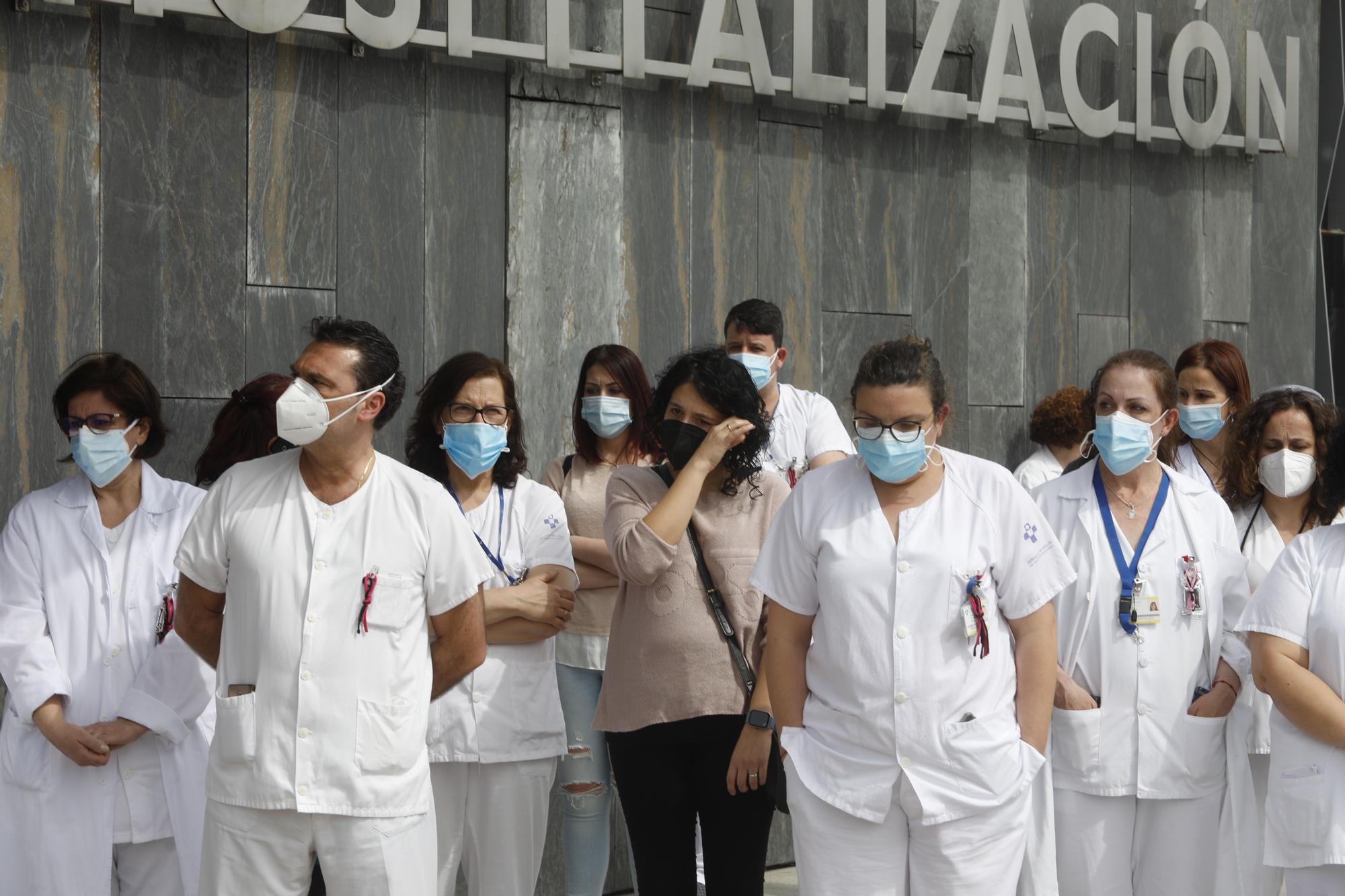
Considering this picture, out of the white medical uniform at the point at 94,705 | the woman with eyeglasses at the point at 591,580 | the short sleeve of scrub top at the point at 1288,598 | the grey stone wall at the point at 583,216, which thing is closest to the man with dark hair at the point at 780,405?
the woman with eyeglasses at the point at 591,580

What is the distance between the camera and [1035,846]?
405 cm

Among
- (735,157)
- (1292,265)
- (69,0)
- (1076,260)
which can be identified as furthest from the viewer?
(1292,265)

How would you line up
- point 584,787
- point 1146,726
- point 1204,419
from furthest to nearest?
point 1204,419, point 584,787, point 1146,726

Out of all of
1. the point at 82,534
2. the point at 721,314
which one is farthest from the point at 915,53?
the point at 82,534

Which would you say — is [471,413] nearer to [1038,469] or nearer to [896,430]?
[896,430]

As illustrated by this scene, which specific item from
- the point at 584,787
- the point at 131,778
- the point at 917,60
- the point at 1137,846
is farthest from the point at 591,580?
the point at 917,60

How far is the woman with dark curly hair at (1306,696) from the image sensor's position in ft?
11.6

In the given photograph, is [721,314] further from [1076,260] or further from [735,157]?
[1076,260]

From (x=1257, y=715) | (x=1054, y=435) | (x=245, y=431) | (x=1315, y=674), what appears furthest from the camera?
(x=1054, y=435)

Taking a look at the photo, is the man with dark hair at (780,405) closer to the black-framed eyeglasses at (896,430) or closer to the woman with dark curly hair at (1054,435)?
the woman with dark curly hair at (1054,435)

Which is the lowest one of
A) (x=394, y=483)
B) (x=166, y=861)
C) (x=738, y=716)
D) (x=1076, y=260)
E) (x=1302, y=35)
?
(x=166, y=861)

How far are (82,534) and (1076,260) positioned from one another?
5.09 metres

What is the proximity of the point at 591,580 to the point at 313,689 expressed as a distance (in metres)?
1.80

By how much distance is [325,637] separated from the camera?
334cm
